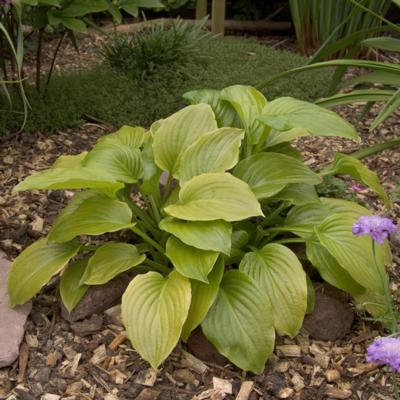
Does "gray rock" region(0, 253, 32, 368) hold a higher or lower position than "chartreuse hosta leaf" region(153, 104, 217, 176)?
lower

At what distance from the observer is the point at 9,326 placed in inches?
77.5

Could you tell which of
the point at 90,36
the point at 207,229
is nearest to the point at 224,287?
the point at 207,229

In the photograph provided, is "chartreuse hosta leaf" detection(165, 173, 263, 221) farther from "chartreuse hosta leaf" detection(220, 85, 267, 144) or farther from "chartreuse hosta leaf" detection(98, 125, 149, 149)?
"chartreuse hosta leaf" detection(98, 125, 149, 149)

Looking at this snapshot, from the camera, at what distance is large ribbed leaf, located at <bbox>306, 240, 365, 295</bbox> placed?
201 cm

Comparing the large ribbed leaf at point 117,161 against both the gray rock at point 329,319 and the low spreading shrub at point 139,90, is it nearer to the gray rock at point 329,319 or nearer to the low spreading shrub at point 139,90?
the gray rock at point 329,319

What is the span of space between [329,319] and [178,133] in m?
0.76

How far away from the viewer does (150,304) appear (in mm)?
1854

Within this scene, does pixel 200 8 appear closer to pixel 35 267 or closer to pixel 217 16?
pixel 217 16

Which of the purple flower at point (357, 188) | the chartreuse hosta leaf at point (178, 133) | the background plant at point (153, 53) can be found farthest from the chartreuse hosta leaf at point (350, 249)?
the background plant at point (153, 53)

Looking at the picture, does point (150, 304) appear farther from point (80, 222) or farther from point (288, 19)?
point (288, 19)

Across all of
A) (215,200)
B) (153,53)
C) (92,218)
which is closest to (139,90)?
(153,53)

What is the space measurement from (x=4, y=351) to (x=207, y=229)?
67 centimetres

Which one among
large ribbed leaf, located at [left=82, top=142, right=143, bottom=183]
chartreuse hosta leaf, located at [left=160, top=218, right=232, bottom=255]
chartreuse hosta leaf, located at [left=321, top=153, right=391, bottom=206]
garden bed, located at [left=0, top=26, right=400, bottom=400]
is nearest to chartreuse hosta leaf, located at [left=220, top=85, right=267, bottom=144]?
chartreuse hosta leaf, located at [left=321, top=153, right=391, bottom=206]

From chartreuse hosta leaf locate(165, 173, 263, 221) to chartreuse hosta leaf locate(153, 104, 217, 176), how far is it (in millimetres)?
169
